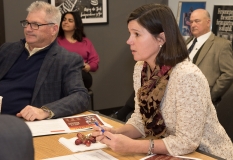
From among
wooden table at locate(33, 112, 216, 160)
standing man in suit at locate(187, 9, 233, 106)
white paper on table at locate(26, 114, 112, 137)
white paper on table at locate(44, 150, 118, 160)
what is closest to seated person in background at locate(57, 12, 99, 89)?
standing man in suit at locate(187, 9, 233, 106)

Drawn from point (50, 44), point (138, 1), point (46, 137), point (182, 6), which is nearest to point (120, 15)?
point (138, 1)

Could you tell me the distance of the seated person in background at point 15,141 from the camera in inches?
26.6

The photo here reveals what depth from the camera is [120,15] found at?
5.43m

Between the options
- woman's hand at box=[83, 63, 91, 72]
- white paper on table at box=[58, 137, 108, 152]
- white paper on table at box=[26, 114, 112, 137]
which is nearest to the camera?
white paper on table at box=[58, 137, 108, 152]

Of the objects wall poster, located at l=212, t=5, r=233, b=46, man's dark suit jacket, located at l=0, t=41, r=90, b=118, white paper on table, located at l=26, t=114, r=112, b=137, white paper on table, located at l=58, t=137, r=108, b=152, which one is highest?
wall poster, located at l=212, t=5, r=233, b=46

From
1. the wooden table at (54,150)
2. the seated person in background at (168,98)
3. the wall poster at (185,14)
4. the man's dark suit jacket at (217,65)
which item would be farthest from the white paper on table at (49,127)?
the wall poster at (185,14)

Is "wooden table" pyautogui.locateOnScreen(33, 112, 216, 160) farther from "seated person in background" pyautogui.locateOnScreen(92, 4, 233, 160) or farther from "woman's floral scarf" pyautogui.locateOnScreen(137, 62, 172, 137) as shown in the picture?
"woman's floral scarf" pyautogui.locateOnScreen(137, 62, 172, 137)

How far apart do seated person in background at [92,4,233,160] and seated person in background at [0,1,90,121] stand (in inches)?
26.7

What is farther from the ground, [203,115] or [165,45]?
[165,45]

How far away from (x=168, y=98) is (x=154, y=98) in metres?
0.06

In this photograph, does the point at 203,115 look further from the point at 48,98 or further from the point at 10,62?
the point at 10,62

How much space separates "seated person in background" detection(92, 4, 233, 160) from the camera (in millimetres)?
1640

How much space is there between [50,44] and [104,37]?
8.70 ft

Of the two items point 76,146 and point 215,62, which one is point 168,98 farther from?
point 215,62
